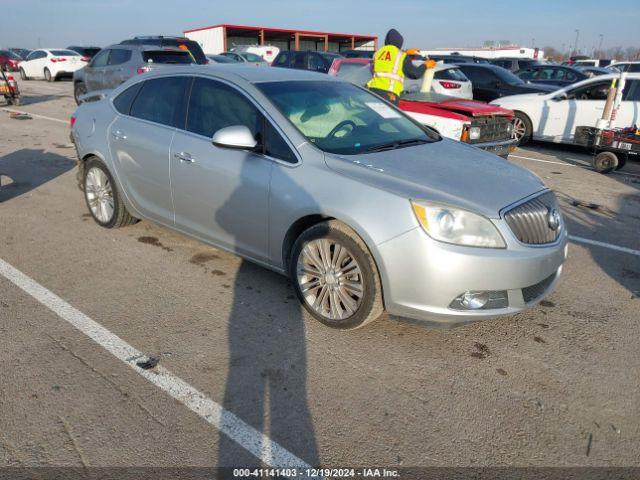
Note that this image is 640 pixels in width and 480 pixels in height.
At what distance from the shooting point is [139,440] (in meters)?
2.54

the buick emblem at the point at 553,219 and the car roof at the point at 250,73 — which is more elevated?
the car roof at the point at 250,73

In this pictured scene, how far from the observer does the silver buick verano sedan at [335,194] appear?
122 inches

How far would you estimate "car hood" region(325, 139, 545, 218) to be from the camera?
3.17 m

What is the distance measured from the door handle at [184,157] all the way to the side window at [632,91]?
9.11m

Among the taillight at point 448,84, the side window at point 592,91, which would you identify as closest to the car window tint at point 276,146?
the side window at point 592,91

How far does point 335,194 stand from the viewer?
333 cm

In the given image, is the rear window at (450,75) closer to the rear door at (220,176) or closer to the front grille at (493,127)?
the front grille at (493,127)

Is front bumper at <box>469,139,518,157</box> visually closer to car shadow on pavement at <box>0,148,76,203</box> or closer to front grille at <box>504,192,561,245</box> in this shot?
front grille at <box>504,192,561,245</box>

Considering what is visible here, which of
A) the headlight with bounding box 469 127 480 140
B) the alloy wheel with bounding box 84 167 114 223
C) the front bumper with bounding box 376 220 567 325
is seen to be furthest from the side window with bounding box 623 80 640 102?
the alloy wheel with bounding box 84 167 114 223

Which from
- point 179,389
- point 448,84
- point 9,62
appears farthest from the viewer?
point 9,62

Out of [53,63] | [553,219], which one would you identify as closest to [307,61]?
[553,219]

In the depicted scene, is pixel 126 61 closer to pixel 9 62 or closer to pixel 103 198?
pixel 103 198

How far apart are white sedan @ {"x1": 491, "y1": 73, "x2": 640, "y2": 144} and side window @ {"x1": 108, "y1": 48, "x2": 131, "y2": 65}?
9076mm

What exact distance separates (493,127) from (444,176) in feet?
15.4
